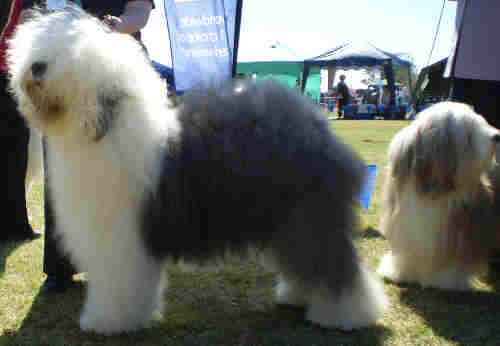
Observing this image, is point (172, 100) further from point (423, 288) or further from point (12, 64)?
point (423, 288)

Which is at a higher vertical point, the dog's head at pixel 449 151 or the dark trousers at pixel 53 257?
the dog's head at pixel 449 151

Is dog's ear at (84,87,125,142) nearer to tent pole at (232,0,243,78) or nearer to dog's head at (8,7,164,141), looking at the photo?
dog's head at (8,7,164,141)

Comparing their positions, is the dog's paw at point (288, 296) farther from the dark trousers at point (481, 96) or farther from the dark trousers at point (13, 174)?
the dark trousers at point (13, 174)

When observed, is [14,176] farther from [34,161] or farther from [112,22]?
[112,22]

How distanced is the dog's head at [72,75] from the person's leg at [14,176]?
216 cm

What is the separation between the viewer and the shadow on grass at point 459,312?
8.12 ft

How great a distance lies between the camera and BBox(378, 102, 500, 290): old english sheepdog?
287 cm

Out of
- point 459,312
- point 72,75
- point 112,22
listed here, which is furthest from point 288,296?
point 112,22

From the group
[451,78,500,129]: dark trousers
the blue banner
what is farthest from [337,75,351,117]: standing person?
[451,78,500,129]: dark trousers

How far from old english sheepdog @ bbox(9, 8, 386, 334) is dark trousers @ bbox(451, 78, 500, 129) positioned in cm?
156

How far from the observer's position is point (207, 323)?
2.68 m

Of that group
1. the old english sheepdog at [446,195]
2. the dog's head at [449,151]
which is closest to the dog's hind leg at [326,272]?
the old english sheepdog at [446,195]

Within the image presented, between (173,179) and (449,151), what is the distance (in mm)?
1706

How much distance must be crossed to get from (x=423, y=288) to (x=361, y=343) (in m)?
0.92
